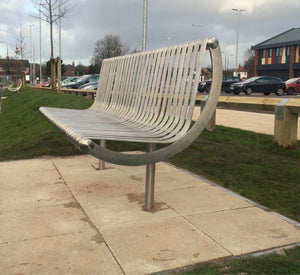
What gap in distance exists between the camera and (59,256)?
2.17 m

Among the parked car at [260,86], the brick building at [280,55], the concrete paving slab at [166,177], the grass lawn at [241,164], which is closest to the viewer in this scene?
the grass lawn at [241,164]

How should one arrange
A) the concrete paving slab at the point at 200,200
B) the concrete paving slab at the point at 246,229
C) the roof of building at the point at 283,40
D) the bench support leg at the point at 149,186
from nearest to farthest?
the concrete paving slab at the point at 246,229
the bench support leg at the point at 149,186
the concrete paving slab at the point at 200,200
the roof of building at the point at 283,40

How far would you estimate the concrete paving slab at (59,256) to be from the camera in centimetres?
202

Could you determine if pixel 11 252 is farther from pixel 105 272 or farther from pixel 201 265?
pixel 201 265

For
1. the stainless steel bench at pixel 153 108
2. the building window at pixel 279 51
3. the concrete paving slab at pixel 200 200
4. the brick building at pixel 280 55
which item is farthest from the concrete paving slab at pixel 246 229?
the building window at pixel 279 51

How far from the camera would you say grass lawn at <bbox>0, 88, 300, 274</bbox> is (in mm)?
2092

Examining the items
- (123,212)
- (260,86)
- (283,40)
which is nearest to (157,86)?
(123,212)

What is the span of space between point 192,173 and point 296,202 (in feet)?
4.31

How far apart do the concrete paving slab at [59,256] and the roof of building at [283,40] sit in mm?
47242

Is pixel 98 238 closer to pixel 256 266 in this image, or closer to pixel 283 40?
pixel 256 266

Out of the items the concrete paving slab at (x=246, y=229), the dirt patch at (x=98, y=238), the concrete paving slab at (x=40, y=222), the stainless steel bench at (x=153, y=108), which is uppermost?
the stainless steel bench at (x=153, y=108)

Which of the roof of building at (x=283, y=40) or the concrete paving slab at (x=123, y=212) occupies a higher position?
the roof of building at (x=283, y=40)

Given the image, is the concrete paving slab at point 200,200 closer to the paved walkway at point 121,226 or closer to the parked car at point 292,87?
the paved walkway at point 121,226

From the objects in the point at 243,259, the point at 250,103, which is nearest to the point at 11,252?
the point at 243,259
